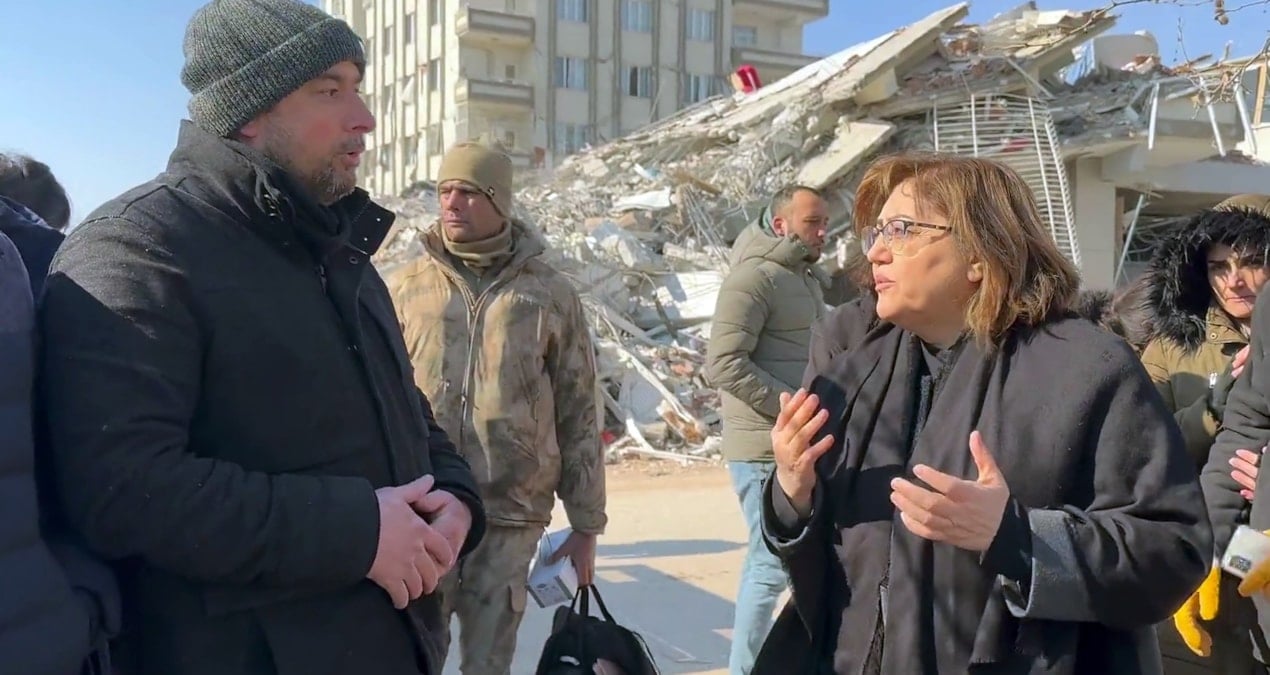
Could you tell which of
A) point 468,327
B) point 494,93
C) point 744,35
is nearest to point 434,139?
point 494,93

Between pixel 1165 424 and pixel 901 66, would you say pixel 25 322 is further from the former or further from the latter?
pixel 901 66

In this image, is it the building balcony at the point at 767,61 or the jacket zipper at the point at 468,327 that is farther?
the building balcony at the point at 767,61

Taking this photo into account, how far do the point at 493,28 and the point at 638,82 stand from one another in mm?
7169

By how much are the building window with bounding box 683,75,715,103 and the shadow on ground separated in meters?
39.1

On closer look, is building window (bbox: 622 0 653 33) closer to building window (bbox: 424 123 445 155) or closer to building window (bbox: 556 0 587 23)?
building window (bbox: 556 0 587 23)

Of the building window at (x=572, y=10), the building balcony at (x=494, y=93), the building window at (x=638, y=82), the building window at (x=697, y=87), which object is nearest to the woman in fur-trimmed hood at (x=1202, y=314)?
the building balcony at (x=494, y=93)

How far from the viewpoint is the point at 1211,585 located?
286 centimetres

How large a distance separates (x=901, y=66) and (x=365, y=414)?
15.6m

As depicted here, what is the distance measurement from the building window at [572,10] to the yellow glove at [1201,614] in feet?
136

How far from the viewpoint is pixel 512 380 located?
10.9 feet

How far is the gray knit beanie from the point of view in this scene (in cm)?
176

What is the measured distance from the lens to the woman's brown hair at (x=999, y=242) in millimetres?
1979

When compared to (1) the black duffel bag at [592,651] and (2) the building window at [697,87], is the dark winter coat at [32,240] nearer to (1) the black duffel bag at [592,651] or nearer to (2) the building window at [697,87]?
(1) the black duffel bag at [592,651]

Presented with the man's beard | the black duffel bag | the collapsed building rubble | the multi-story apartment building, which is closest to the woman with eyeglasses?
the black duffel bag
